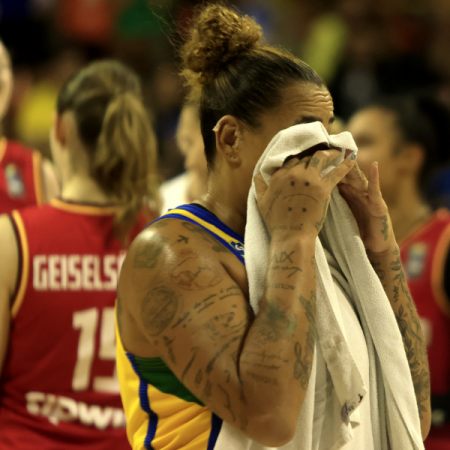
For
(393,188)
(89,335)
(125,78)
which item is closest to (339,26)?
(393,188)

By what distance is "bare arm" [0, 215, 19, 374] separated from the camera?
6.45ft

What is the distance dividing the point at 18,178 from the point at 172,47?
3536 millimetres

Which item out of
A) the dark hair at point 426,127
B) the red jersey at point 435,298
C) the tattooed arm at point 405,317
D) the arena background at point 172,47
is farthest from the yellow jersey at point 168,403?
the arena background at point 172,47

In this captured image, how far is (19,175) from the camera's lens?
2766mm

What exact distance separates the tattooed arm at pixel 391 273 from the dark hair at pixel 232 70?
0.27 metres

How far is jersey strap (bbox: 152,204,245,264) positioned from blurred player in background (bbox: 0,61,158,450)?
2.54ft

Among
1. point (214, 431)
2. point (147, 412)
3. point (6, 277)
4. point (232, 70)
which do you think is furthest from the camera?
point (6, 277)

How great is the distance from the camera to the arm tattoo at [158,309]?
1201 mm

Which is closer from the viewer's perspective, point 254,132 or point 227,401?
point 227,401

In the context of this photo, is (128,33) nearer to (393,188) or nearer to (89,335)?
(393,188)

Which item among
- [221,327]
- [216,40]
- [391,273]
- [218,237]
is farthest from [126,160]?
[221,327]

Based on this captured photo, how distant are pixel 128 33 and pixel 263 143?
5.39 metres

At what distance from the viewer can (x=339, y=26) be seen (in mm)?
5969

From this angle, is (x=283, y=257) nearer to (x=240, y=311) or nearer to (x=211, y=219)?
(x=240, y=311)
